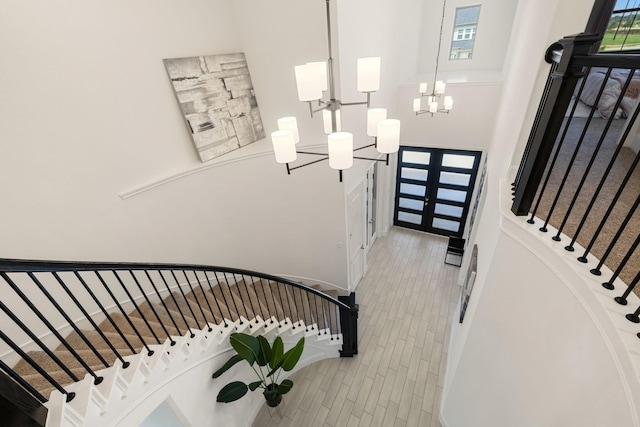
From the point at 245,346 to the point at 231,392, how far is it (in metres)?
0.65

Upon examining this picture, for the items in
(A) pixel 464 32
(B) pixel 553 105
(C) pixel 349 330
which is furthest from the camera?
(A) pixel 464 32

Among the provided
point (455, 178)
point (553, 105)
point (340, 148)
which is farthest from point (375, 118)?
point (455, 178)

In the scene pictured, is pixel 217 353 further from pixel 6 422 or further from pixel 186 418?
pixel 6 422

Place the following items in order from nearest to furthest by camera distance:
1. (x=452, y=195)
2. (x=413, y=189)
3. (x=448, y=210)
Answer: (x=452, y=195)
(x=448, y=210)
(x=413, y=189)

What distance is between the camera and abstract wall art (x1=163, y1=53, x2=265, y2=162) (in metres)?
3.58

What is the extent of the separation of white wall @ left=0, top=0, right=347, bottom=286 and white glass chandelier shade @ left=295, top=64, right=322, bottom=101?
83.4 inches

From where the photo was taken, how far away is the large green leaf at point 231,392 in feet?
10.0

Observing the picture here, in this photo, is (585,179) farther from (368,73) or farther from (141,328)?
(141,328)

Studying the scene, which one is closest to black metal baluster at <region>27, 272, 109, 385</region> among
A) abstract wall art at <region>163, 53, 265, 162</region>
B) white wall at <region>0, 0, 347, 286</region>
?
white wall at <region>0, 0, 347, 286</region>

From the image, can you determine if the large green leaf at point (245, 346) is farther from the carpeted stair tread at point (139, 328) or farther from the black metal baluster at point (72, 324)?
the black metal baluster at point (72, 324)

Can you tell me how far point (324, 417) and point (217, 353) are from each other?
188cm

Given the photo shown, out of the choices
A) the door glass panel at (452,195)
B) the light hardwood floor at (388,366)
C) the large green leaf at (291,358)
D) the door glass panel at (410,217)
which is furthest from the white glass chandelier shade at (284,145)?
the door glass panel at (410,217)

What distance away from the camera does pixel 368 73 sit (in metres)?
1.92

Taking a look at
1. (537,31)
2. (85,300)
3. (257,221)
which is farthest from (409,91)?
(85,300)
